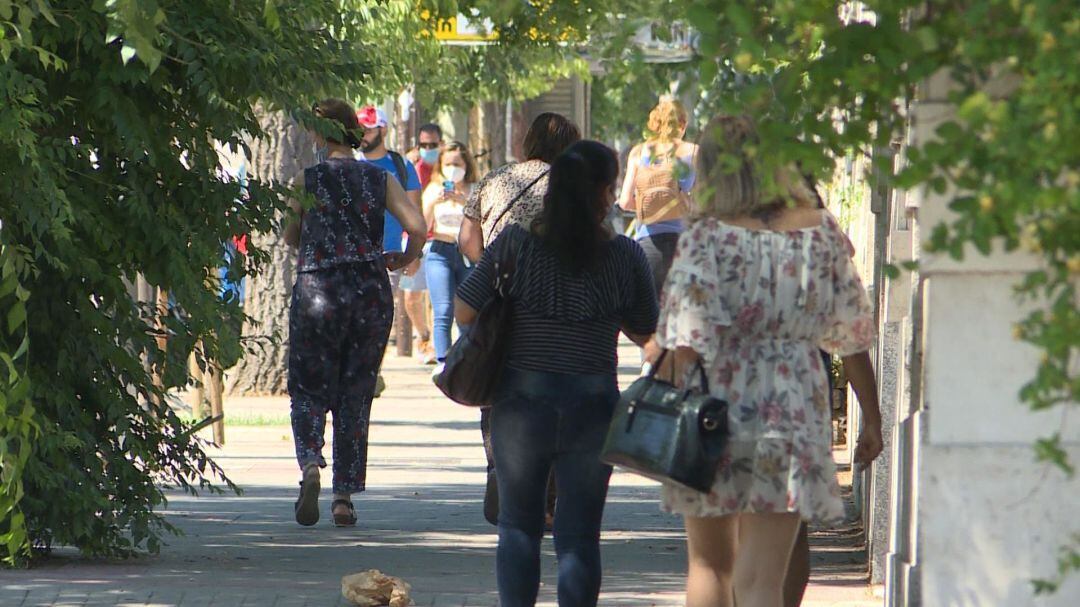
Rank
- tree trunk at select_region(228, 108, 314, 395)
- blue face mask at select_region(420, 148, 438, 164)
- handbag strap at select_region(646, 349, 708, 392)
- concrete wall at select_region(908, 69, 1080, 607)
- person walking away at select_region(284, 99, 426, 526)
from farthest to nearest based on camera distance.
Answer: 1. blue face mask at select_region(420, 148, 438, 164)
2. tree trunk at select_region(228, 108, 314, 395)
3. person walking away at select_region(284, 99, 426, 526)
4. handbag strap at select_region(646, 349, 708, 392)
5. concrete wall at select_region(908, 69, 1080, 607)

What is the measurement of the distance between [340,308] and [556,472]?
3098 millimetres

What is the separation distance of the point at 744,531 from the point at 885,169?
6.34ft

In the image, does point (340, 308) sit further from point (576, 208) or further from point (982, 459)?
point (982, 459)

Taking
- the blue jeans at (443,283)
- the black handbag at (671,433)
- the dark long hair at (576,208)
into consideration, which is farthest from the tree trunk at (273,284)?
the black handbag at (671,433)

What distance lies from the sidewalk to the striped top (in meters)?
1.41

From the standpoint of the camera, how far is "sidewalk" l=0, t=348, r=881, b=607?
7266mm

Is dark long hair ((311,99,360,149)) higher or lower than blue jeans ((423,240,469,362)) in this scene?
higher

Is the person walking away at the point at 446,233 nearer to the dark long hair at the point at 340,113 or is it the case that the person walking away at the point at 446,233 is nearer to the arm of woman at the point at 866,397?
the dark long hair at the point at 340,113

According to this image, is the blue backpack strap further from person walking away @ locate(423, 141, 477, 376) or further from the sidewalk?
person walking away @ locate(423, 141, 477, 376)

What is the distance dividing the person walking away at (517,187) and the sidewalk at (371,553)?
27.8 inches

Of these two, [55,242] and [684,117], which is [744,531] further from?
[684,117]

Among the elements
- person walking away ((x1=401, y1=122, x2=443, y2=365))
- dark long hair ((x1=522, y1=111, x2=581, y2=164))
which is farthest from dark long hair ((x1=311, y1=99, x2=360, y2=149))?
person walking away ((x1=401, y1=122, x2=443, y2=365))

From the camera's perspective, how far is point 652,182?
40.5 ft

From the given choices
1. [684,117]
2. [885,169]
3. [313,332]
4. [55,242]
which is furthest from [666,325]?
[684,117]
